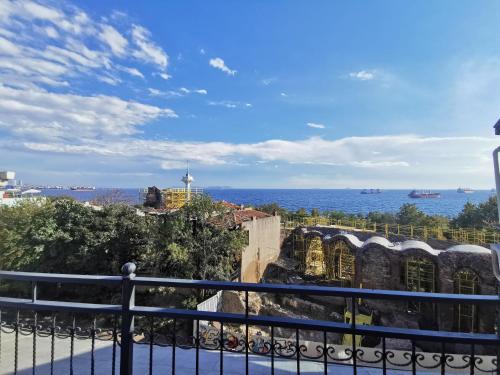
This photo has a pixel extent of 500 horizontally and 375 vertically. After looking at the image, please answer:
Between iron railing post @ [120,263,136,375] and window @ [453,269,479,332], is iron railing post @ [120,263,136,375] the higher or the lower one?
the higher one

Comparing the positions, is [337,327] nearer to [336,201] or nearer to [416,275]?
[416,275]

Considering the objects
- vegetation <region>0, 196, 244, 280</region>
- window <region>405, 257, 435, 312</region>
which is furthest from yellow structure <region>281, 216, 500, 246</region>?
vegetation <region>0, 196, 244, 280</region>

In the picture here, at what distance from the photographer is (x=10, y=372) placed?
2.88 meters

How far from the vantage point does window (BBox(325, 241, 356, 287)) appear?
16594mm

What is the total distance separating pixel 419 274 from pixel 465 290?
5.41 feet

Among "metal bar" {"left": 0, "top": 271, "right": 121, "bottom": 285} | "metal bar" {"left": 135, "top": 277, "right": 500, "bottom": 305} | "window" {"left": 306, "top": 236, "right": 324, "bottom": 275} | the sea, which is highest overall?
"metal bar" {"left": 135, "top": 277, "right": 500, "bottom": 305}

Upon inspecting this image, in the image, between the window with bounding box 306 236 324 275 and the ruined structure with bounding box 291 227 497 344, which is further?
the window with bounding box 306 236 324 275

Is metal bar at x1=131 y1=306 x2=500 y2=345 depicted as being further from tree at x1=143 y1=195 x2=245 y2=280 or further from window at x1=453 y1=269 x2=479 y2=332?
window at x1=453 y1=269 x2=479 y2=332

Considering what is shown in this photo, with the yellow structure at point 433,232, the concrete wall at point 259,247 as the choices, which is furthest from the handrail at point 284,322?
the yellow structure at point 433,232

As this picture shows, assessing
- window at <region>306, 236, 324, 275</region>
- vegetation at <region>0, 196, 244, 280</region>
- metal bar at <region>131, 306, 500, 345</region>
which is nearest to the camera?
metal bar at <region>131, 306, 500, 345</region>

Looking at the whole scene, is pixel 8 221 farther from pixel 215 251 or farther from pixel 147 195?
pixel 147 195

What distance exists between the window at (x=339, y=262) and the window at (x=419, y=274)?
330 cm

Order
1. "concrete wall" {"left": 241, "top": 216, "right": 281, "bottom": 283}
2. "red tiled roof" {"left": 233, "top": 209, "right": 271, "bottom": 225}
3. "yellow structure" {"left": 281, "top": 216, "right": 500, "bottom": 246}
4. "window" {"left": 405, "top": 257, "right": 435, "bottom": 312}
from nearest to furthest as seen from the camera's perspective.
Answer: "window" {"left": 405, "top": 257, "right": 435, "bottom": 312} → "red tiled roof" {"left": 233, "top": 209, "right": 271, "bottom": 225} → "concrete wall" {"left": 241, "top": 216, "right": 281, "bottom": 283} → "yellow structure" {"left": 281, "top": 216, "right": 500, "bottom": 246}

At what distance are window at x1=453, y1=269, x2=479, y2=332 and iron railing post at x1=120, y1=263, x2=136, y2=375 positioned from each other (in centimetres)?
1215
